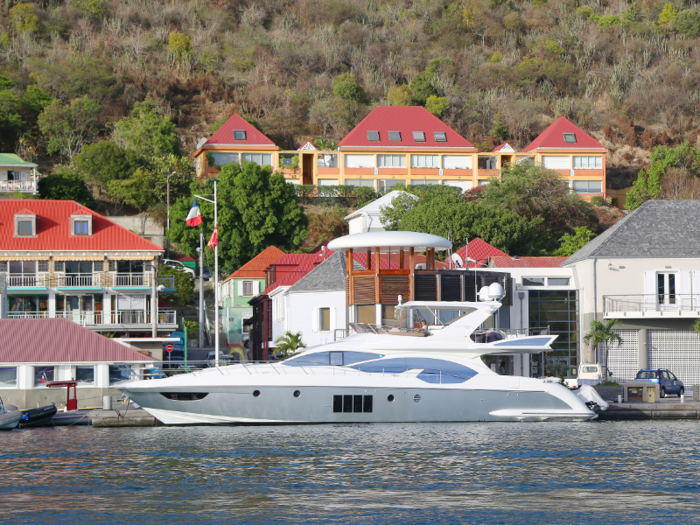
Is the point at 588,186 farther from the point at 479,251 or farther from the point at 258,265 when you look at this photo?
the point at 258,265

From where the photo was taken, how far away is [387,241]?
156 feet

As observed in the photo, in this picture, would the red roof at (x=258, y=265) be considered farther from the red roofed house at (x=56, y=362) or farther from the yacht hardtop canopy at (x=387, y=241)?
the red roofed house at (x=56, y=362)

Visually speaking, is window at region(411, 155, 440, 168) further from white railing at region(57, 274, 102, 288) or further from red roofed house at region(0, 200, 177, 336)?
white railing at region(57, 274, 102, 288)

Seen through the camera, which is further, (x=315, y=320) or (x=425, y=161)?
(x=425, y=161)

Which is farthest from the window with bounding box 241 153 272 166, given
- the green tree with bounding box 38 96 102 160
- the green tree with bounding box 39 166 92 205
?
the green tree with bounding box 39 166 92 205

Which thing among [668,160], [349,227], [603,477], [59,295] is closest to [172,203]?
[349,227]

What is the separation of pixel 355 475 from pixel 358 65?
125135 millimetres

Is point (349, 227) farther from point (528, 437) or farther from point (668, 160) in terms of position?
point (528, 437)

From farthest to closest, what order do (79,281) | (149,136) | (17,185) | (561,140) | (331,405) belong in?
(561,140) → (149,136) → (17,185) → (79,281) → (331,405)

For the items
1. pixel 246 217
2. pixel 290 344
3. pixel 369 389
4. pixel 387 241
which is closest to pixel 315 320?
pixel 290 344

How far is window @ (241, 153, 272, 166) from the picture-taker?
99412 millimetres

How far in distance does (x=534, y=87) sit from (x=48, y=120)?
68687mm

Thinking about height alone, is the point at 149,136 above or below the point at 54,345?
above

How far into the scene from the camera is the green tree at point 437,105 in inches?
4791
